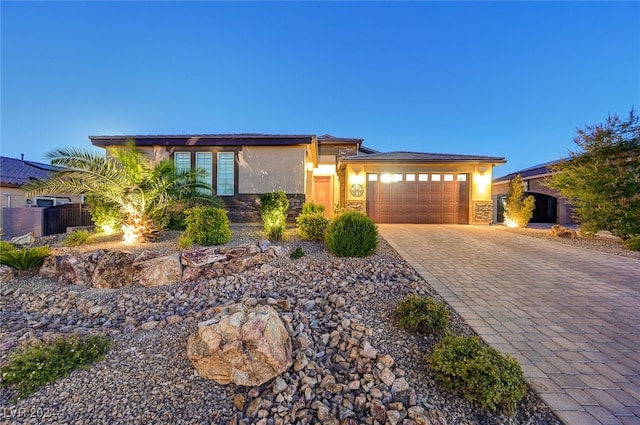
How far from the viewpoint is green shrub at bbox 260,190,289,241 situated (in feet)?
21.6

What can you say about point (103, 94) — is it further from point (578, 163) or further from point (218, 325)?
point (578, 163)

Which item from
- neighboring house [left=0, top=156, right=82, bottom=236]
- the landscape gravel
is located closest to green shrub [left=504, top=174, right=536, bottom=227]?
the landscape gravel

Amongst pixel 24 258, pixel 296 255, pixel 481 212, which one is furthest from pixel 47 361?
pixel 481 212

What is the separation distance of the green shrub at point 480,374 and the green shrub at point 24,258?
7.43m

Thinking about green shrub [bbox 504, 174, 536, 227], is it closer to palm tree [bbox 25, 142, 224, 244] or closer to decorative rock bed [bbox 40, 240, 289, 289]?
decorative rock bed [bbox 40, 240, 289, 289]

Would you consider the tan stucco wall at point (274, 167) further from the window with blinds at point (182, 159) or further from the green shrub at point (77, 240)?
the green shrub at point (77, 240)

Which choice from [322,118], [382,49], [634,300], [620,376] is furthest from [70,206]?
[322,118]

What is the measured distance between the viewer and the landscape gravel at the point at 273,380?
2.02 metres

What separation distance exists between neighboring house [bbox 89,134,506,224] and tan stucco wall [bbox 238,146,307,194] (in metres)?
0.04

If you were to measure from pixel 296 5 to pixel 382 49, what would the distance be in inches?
234

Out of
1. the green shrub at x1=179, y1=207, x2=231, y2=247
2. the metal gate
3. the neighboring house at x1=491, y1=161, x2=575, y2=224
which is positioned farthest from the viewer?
the neighboring house at x1=491, y1=161, x2=575, y2=224

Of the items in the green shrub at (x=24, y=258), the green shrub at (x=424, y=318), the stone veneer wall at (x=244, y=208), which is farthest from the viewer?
the stone veneer wall at (x=244, y=208)

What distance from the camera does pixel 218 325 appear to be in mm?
2523

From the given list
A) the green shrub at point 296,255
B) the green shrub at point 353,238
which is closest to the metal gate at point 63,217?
the green shrub at point 296,255
